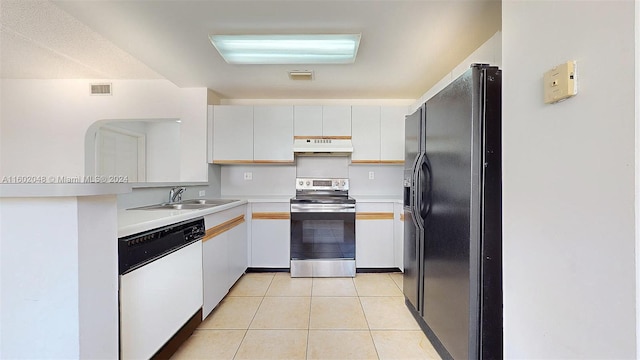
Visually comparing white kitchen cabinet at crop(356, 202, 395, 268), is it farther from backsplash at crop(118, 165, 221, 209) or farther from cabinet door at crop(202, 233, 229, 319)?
backsplash at crop(118, 165, 221, 209)

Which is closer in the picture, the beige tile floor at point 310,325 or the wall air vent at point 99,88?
the beige tile floor at point 310,325

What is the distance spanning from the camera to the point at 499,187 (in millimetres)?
1242

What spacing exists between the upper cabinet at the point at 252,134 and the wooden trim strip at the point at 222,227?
79 centimetres

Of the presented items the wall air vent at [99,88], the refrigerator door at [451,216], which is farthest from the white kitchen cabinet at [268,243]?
the wall air vent at [99,88]

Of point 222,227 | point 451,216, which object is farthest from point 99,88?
point 451,216

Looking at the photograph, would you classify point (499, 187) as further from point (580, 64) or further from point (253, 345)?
point (253, 345)

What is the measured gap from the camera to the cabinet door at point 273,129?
3.10 metres

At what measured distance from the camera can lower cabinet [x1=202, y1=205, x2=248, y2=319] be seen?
1.91 meters

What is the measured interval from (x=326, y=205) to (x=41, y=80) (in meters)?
3.54

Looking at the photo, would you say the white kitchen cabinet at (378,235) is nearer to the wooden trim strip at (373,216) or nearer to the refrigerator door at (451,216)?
the wooden trim strip at (373,216)

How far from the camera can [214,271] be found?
204cm

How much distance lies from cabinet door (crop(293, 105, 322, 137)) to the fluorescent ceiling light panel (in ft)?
3.20

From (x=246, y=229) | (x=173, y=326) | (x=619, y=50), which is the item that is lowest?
(x=173, y=326)

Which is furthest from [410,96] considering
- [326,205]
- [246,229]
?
[246,229]
